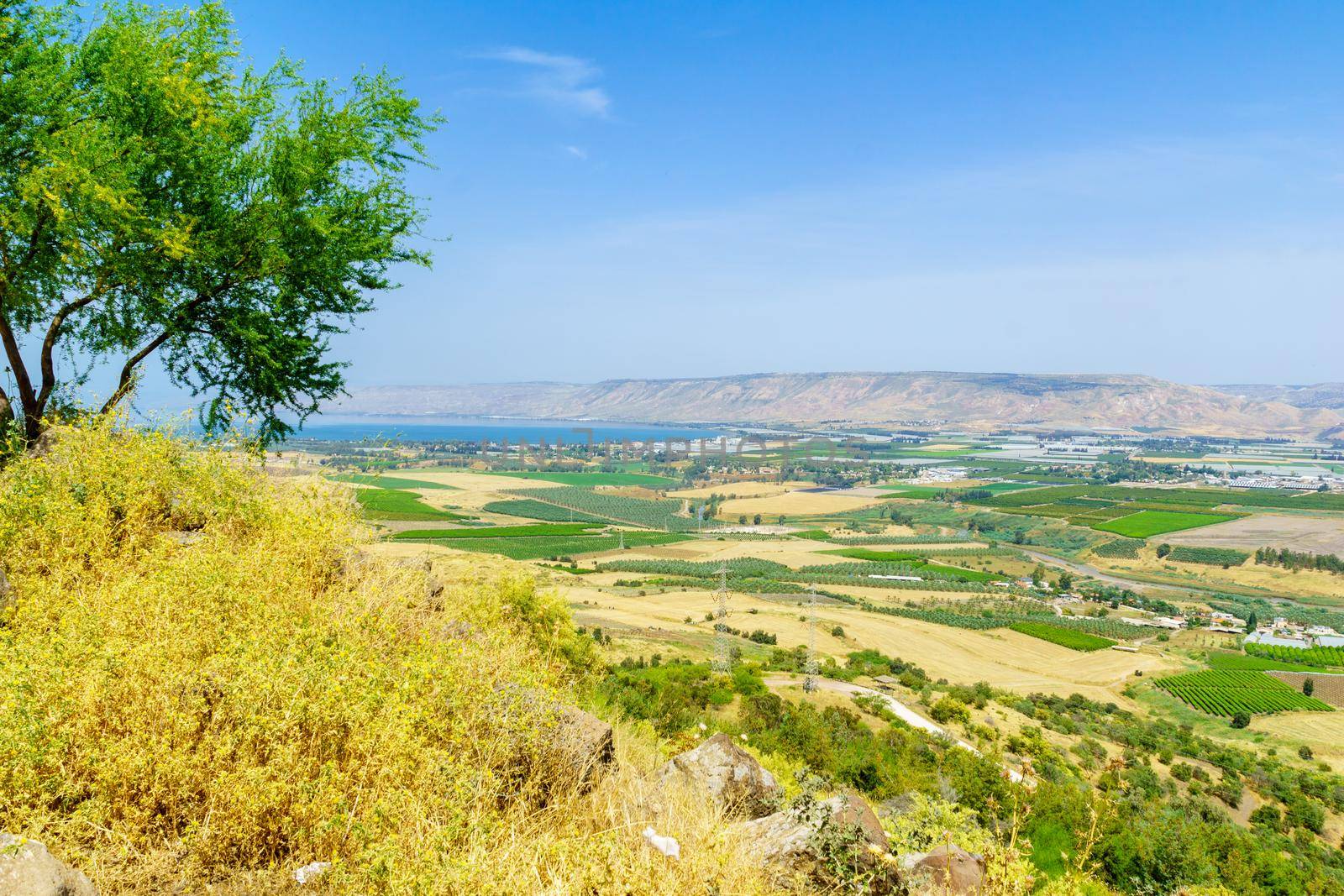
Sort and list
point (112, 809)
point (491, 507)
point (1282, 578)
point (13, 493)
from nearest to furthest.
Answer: point (112, 809), point (13, 493), point (1282, 578), point (491, 507)

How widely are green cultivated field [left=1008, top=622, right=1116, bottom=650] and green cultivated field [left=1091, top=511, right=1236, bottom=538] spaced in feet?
202

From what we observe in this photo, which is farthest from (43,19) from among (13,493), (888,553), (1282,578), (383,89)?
(1282,578)

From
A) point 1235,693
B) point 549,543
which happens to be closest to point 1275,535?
point 1235,693

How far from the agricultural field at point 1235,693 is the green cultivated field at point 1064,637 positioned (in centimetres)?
797

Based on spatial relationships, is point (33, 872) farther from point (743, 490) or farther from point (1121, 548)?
point (743, 490)

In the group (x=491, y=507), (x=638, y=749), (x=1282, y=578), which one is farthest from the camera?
(x=491, y=507)

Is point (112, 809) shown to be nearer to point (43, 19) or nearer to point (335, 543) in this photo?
point (335, 543)

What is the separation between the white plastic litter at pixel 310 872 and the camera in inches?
150

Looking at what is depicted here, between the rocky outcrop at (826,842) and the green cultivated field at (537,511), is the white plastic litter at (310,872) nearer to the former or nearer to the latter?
the rocky outcrop at (826,842)

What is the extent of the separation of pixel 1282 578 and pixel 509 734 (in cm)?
12903

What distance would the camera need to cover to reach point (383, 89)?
392 inches

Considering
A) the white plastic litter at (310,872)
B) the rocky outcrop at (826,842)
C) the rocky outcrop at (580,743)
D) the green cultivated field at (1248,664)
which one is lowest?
the green cultivated field at (1248,664)

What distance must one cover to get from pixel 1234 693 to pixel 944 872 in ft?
231

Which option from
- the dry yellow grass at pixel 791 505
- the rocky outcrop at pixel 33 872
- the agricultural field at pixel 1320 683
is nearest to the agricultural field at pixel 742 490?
the dry yellow grass at pixel 791 505
